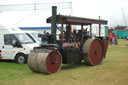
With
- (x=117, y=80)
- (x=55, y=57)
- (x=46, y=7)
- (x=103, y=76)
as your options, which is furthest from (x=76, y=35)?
(x=46, y=7)

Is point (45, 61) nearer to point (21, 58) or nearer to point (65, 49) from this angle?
point (65, 49)

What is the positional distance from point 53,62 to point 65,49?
105cm

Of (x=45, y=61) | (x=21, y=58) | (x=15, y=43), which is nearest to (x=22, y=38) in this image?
(x=15, y=43)

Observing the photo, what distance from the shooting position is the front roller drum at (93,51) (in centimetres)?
1053

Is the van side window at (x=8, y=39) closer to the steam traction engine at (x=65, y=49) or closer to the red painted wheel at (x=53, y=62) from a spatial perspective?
the steam traction engine at (x=65, y=49)

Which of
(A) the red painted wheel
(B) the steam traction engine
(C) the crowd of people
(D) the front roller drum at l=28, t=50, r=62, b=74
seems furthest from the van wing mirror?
(C) the crowd of people

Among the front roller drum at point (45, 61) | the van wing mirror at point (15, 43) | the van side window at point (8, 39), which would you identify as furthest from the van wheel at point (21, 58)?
the front roller drum at point (45, 61)

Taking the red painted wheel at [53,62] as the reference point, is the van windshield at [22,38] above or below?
above

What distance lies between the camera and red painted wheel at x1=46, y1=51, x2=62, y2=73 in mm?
8820

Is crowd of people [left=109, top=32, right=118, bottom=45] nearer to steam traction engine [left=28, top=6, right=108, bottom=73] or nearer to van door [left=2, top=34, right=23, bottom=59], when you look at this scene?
steam traction engine [left=28, top=6, right=108, bottom=73]

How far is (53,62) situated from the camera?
8977 mm

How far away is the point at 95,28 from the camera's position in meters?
34.5

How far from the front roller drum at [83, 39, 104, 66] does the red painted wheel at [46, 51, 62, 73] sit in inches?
66.5

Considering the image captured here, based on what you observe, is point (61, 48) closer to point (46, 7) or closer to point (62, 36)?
point (62, 36)
